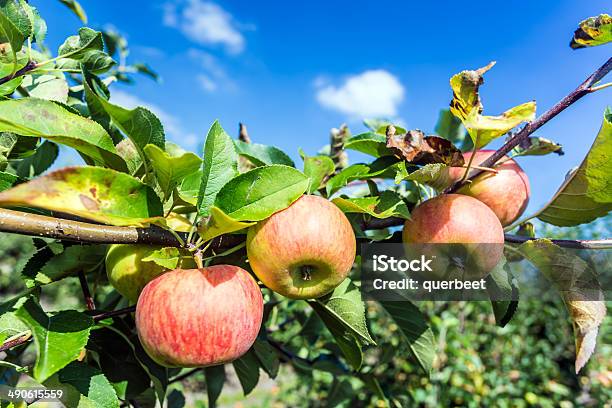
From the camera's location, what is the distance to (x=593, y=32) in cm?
98

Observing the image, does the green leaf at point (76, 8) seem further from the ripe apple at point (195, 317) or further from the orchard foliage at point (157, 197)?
the ripe apple at point (195, 317)

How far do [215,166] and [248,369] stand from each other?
2.44ft

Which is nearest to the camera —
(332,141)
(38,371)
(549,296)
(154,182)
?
(38,371)

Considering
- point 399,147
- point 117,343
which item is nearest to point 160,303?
point 117,343

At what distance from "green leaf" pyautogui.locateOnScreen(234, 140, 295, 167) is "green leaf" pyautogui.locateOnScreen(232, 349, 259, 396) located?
0.59 m

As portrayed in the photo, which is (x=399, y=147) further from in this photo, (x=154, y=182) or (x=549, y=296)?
(x=549, y=296)

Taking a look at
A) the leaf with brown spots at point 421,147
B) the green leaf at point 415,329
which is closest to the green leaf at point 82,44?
the leaf with brown spots at point 421,147

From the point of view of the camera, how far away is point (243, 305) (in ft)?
2.73

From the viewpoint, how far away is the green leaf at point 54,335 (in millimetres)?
677

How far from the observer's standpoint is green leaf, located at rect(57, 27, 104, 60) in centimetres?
117

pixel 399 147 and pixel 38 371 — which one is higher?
pixel 399 147

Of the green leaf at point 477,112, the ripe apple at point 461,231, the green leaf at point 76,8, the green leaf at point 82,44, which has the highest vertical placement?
the green leaf at point 76,8

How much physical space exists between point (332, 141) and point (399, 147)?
0.64m

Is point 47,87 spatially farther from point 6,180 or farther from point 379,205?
point 379,205
